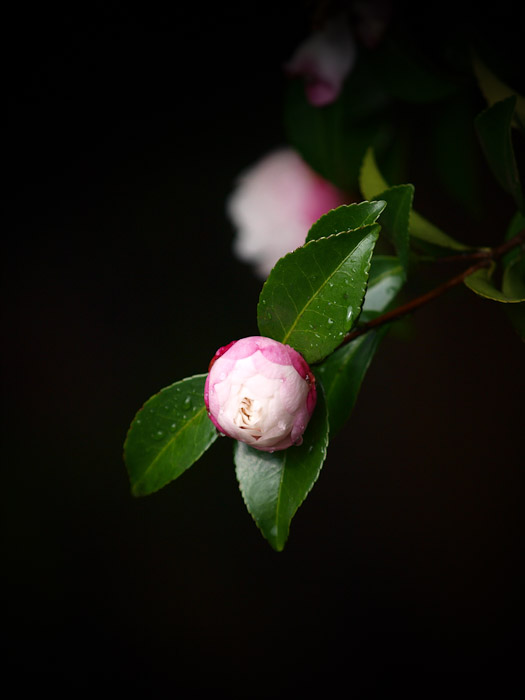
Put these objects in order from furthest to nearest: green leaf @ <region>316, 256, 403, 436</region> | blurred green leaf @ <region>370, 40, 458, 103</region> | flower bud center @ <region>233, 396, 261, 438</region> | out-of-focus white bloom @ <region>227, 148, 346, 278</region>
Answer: out-of-focus white bloom @ <region>227, 148, 346, 278</region> → blurred green leaf @ <region>370, 40, 458, 103</region> → green leaf @ <region>316, 256, 403, 436</region> → flower bud center @ <region>233, 396, 261, 438</region>

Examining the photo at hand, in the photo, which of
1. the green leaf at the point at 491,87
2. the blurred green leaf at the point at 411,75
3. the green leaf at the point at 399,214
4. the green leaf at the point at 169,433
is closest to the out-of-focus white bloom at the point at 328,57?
the blurred green leaf at the point at 411,75

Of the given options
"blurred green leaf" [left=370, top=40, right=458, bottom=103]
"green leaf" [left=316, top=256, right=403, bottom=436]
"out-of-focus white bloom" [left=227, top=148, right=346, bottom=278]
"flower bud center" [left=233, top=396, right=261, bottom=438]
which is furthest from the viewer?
"out-of-focus white bloom" [left=227, top=148, right=346, bottom=278]

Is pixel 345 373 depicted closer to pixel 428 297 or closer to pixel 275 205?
pixel 428 297

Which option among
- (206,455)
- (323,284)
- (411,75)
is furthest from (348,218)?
(206,455)

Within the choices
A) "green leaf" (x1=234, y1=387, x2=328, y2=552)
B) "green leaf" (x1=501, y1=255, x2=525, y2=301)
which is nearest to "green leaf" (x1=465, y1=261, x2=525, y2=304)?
"green leaf" (x1=501, y1=255, x2=525, y2=301)

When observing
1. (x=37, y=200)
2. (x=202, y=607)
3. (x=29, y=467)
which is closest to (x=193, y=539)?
(x=202, y=607)

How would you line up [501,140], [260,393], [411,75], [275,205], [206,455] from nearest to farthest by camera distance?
1. [260,393]
2. [501,140]
3. [411,75]
4. [275,205]
5. [206,455]

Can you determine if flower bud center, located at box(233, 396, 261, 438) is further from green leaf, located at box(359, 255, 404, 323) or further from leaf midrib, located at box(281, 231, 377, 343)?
green leaf, located at box(359, 255, 404, 323)

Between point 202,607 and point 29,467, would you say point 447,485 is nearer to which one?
point 202,607
